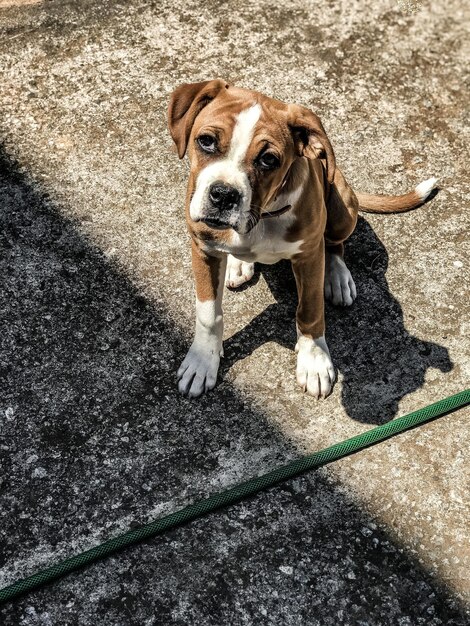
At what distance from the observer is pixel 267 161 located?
3.11 metres

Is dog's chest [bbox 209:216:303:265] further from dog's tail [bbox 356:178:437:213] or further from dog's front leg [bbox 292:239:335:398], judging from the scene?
dog's tail [bbox 356:178:437:213]

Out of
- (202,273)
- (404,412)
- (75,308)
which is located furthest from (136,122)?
(404,412)

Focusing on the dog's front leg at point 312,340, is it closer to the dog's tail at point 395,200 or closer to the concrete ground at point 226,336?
the concrete ground at point 226,336

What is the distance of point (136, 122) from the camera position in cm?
487

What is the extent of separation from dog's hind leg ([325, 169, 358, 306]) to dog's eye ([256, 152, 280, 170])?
823 millimetres

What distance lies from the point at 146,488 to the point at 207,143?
4.72ft

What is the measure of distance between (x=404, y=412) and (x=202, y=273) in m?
1.11

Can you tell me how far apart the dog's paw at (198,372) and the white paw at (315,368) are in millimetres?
388

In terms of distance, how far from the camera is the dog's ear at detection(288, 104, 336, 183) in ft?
10.5

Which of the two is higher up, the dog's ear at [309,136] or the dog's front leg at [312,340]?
the dog's ear at [309,136]

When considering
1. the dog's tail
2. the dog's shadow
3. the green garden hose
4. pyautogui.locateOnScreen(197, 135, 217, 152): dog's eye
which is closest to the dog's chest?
pyautogui.locateOnScreen(197, 135, 217, 152): dog's eye

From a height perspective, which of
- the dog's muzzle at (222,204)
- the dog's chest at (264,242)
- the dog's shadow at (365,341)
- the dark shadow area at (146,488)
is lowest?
the dark shadow area at (146,488)

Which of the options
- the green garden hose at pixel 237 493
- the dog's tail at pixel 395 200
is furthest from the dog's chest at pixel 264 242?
the dog's tail at pixel 395 200

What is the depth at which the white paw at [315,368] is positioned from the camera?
3.78 m
